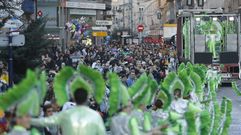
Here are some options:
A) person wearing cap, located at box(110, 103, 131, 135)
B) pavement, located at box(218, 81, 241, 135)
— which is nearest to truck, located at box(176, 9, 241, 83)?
pavement, located at box(218, 81, 241, 135)

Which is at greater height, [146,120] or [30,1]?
[30,1]

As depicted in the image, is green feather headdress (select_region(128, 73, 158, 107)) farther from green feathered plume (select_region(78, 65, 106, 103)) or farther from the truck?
the truck

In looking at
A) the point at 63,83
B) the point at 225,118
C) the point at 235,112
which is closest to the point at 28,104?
the point at 63,83

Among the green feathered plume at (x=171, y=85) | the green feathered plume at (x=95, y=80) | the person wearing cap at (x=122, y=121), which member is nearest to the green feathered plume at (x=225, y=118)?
the green feathered plume at (x=171, y=85)

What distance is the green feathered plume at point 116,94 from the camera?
26.7 feet

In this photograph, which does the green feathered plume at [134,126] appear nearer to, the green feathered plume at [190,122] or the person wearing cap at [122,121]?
the person wearing cap at [122,121]

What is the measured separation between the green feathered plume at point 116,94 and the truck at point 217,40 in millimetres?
23553

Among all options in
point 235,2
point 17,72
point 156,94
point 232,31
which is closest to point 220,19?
point 232,31

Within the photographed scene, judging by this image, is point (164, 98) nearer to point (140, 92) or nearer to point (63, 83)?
point (140, 92)

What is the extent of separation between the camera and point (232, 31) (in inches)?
1251

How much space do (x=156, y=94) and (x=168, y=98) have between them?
39 cm

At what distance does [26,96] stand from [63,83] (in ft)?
3.47

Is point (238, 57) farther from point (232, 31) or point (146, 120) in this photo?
point (146, 120)

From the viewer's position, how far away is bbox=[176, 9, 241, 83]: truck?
31.7 m
